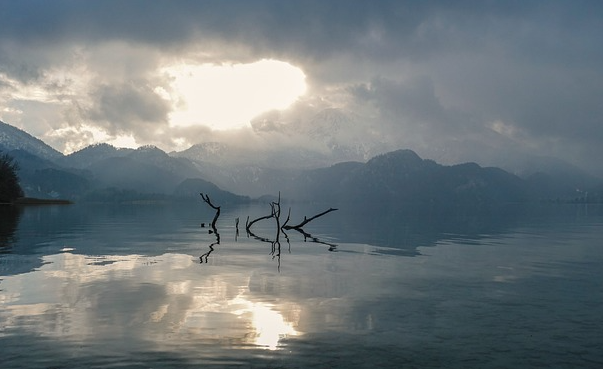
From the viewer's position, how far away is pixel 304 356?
23562mm

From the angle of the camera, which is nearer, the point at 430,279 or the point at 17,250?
the point at 430,279

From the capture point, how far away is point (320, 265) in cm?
5584

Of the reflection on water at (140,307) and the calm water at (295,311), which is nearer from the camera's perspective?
the calm water at (295,311)

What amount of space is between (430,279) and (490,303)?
34.4 feet

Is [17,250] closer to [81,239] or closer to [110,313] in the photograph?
[81,239]

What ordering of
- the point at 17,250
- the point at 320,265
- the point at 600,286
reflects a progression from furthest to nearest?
the point at 17,250 < the point at 320,265 < the point at 600,286

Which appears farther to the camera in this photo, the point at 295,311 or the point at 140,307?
the point at 140,307

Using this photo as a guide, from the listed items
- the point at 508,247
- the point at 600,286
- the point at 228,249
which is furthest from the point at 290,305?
the point at 508,247

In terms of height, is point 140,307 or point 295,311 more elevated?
point 295,311

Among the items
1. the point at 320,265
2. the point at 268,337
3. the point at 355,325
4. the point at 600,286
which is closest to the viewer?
the point at 268,337

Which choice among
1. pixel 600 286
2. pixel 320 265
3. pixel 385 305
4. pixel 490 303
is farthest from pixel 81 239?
pixel 600 286

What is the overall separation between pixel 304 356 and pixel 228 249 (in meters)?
49.7

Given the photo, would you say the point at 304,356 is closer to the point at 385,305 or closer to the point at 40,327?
the point at 385,305

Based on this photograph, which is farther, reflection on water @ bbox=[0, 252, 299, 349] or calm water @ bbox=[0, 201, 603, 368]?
reflection on water @ bbox=[0, 252, 299, 349]
